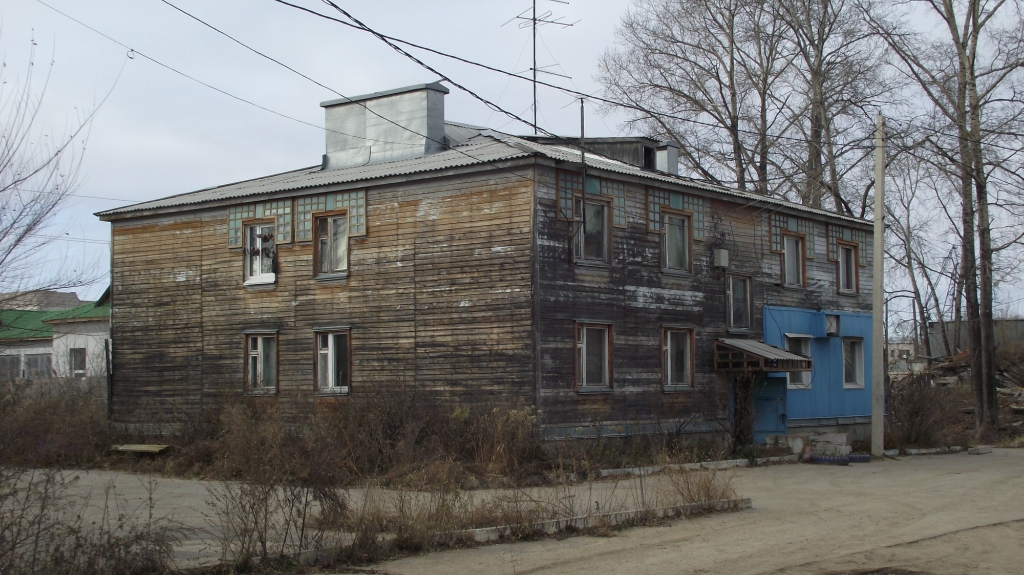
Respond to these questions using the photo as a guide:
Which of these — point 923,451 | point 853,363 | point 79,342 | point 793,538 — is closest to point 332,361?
point 793,538

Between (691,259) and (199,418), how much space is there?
12.6 m

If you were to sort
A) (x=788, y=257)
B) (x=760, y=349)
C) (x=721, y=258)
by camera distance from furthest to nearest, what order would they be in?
(x=788, y=257), (x=721, y=258), (x=760, y=349)

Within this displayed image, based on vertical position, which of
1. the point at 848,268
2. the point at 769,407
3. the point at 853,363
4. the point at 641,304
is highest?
the point at 848,268

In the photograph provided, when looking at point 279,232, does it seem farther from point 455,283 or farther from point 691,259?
point 691,259

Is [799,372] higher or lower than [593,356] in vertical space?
lower

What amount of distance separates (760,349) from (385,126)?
11.1 meters

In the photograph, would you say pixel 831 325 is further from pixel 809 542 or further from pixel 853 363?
pixel 809 542

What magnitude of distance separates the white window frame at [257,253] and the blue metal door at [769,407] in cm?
1318

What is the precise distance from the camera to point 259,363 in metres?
24.7

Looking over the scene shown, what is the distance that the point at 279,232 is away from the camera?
80.4 feet

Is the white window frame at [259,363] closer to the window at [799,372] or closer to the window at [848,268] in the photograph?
the window at [799,372]

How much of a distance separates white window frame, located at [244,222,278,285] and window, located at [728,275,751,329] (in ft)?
38.7

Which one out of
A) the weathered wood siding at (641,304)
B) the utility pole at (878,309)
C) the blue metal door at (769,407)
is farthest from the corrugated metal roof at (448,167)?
the blue metal door at (769,407)

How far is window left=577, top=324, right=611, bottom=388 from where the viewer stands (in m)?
21.5
